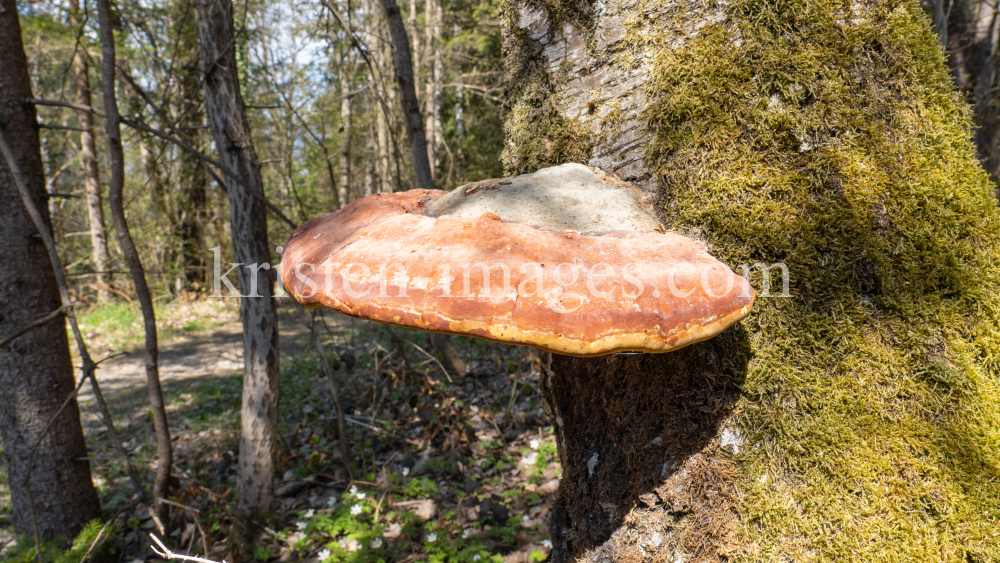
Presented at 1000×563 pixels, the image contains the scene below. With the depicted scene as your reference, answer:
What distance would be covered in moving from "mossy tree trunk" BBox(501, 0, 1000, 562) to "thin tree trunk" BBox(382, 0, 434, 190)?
3.68 metres

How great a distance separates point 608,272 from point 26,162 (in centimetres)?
418

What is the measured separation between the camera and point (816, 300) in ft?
4.22

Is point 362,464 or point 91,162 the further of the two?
point 91,162

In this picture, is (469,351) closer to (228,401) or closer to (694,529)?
(228,401)

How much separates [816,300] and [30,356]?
4.63 meters

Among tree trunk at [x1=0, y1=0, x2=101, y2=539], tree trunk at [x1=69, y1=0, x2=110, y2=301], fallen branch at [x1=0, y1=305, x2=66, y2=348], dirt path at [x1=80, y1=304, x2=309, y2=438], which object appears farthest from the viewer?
tree trunk at [x1=69, y1=0, x2=110, y2=301]

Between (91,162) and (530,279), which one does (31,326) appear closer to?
(530,279)

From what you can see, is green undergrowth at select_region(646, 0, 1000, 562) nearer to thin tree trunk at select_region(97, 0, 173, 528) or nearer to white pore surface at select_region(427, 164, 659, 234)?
white pore surface at select_region(427, 164, 659, 234)

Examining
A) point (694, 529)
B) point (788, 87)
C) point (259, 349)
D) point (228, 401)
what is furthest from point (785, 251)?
point (228, 401)

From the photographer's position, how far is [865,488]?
1191 millimetres

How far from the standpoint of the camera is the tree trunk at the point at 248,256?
3352 millimetres

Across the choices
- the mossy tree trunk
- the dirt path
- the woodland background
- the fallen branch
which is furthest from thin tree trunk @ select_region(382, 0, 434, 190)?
the mossy tree trunk

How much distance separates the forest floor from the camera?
3.26 m

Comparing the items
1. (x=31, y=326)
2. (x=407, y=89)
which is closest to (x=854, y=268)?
(x=31, y=326)
